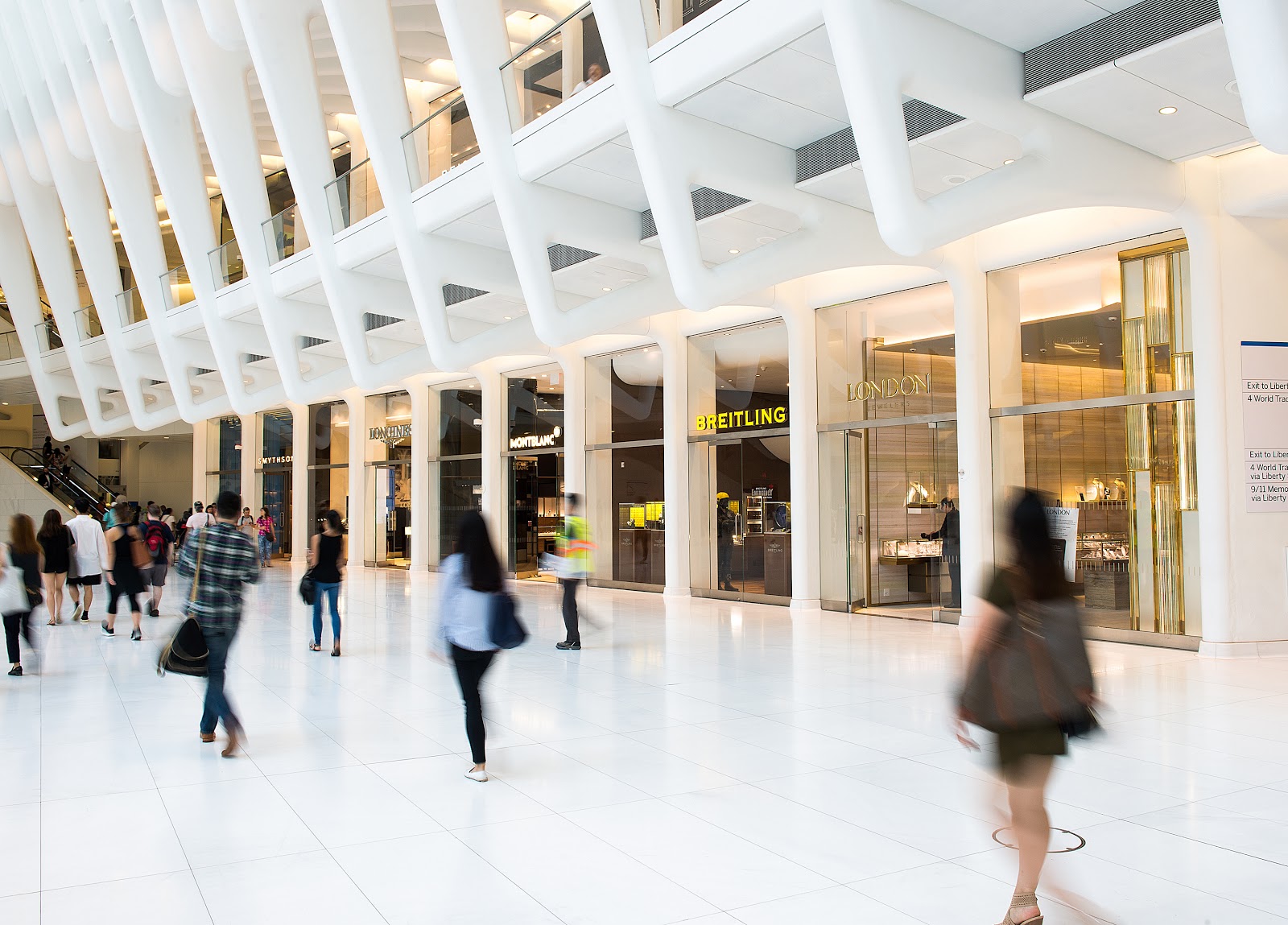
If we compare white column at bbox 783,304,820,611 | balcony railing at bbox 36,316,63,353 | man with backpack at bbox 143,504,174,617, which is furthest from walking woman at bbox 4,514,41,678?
balcony railing at bbox 36,316,63,353

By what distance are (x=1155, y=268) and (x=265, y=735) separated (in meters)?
10.1

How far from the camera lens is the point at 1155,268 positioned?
11.4m

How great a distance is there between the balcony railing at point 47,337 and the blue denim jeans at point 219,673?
2303 centimetres

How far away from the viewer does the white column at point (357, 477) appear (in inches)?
1024

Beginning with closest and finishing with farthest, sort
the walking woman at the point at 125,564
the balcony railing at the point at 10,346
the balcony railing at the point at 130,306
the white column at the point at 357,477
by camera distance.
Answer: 1. the walking woman at the point at 125,564
2. the balcony railing at the point at 130,306
3. the white column at the point at 357,477
4. the balcony railing at the point at 10,346

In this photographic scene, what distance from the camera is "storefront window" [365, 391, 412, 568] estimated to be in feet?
84.9

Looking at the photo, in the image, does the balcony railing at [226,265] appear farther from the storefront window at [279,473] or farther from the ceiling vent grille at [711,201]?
the storefront window at [279,473]

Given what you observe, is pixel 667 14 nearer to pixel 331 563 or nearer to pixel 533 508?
pixel 331 563

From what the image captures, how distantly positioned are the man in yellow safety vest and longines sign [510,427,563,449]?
1021 centimetres

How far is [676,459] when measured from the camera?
57.1ft

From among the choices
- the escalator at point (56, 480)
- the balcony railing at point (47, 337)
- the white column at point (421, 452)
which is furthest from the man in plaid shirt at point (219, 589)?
the escalator at point (56, 480)

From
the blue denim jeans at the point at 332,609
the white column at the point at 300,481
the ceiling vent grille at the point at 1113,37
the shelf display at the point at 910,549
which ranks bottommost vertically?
the blue denim jeans at the point at 332,609

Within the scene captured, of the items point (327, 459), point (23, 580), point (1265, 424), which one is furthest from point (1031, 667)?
point (327, 459)

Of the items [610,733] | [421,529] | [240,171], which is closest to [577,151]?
[610,733]
